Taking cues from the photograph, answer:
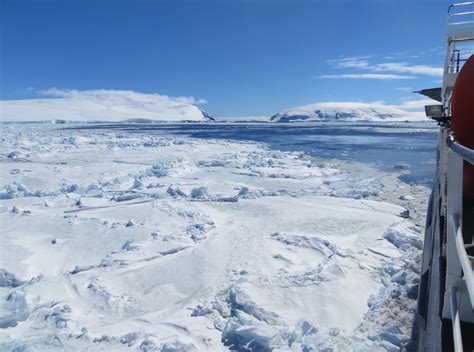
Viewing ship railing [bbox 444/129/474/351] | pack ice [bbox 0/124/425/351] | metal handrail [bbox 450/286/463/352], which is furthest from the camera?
pack ice [bbox 0/124/425/351]

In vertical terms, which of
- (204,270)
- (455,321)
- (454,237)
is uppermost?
(454,237)

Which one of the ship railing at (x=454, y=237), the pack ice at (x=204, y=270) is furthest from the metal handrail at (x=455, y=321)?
the pack ice at (x=204, y=270)

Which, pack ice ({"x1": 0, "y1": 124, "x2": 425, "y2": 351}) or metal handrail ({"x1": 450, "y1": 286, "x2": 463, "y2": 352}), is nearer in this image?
metal handrail ({"x1": 450, "y1": 286, "x2": 463, "y2": 352})

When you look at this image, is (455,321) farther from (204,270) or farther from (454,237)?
(204,270)

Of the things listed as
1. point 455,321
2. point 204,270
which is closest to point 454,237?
point 455,321

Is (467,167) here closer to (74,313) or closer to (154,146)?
(74,313)

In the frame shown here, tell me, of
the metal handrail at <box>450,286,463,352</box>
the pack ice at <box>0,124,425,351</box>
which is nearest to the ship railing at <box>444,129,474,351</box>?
the metal handrail at <box>450,286,463,352</box>

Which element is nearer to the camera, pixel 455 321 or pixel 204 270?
pixel 455 321

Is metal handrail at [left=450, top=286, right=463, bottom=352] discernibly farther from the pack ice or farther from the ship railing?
the pack ice
